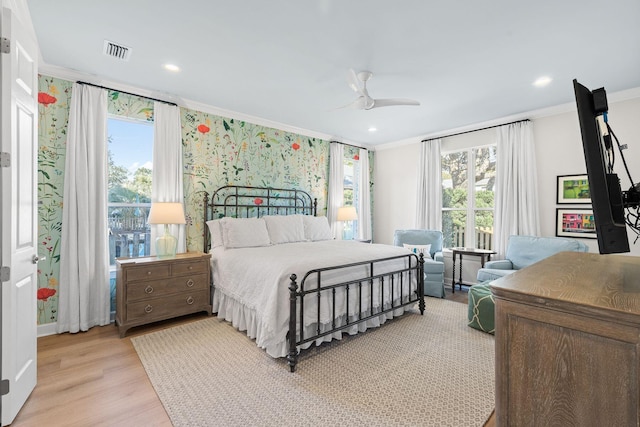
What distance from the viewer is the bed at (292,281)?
2.45 m

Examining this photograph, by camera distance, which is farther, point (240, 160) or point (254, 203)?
point (254, 203)

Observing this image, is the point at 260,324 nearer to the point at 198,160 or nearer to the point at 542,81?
the point at 198,160

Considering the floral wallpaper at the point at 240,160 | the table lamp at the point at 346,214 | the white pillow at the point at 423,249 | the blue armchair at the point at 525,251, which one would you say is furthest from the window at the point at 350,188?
the blue armchair at the point at 525,251

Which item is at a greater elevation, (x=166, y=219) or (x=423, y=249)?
Answer: (x=166, y=219)

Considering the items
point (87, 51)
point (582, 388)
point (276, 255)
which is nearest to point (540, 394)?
point (582, 388)

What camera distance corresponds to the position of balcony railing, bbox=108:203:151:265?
3.47 meters

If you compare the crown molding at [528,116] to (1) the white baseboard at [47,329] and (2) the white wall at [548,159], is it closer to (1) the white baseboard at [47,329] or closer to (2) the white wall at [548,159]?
(2) the white wall at [548,159]

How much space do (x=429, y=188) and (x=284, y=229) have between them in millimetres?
2868

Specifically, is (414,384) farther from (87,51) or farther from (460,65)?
(87,51)

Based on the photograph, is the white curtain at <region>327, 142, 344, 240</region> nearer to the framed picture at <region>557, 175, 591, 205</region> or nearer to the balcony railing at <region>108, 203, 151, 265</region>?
the balcony railing at <region>108, 203, 151, 265</region>

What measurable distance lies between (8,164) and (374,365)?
2.86 meters

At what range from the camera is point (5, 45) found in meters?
1.71

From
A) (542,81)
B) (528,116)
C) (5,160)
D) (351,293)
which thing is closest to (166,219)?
(5,160)

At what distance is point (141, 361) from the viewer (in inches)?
98.0
